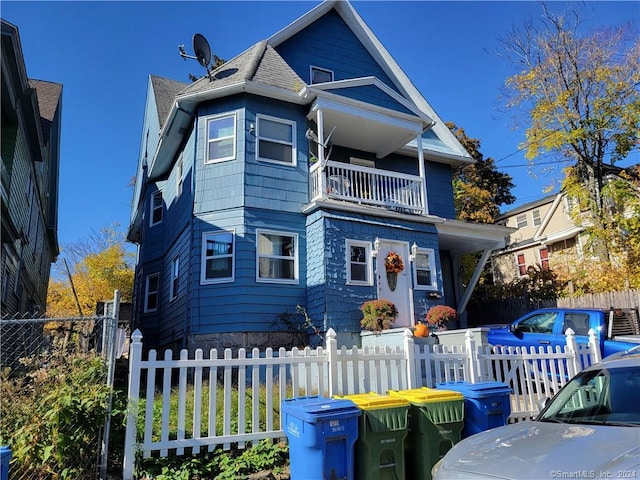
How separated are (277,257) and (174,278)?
3961 millimetres

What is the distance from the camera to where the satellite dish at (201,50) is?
500 inches

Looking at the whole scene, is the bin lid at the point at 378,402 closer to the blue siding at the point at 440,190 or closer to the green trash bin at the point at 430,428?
the green trash bin at the point at 430,428

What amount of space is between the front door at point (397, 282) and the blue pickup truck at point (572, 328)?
228 cm

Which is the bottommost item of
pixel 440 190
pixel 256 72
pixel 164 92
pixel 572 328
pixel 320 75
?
pixel 572 328

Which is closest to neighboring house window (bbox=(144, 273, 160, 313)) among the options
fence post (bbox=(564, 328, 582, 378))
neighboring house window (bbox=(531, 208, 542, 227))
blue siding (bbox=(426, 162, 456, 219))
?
blue siding (bbox=(426, 162, 456, 219))

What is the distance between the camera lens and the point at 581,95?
18.5 m

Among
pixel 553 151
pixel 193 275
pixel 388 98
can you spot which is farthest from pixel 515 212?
pixel 193 275

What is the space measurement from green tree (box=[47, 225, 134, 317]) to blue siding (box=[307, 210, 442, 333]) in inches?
882

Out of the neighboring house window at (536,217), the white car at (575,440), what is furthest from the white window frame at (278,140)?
the neighboring house window at (536,217)

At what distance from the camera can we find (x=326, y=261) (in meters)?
11.0

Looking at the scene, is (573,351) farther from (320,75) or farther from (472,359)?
(320,75)

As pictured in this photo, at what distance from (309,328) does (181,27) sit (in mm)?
9670

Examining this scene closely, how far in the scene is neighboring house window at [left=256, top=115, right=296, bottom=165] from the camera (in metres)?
12.0

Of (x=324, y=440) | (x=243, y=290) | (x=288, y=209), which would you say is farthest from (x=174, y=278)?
(x=324, y=440)
